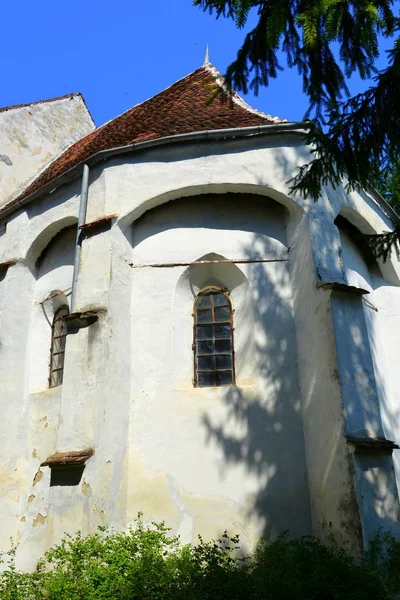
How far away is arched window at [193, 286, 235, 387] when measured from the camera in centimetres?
889

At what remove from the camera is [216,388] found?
8.55 meters

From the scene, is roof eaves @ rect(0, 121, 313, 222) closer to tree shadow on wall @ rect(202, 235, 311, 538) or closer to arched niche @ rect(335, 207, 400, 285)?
arched niche @ rect(335, 207, 400, 285)

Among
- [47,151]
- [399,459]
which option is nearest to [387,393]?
[399,459]

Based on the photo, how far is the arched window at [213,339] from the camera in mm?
8891

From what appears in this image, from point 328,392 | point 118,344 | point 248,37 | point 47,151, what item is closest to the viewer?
point 248,37

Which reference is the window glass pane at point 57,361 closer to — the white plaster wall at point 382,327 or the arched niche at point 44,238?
the arched niche at point 44,238

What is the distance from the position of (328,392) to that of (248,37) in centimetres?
448

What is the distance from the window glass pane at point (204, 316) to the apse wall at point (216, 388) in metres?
0.17

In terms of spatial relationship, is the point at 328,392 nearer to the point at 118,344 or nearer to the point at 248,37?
the point at 118,344

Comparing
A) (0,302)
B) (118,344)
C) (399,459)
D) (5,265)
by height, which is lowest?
(399,459)

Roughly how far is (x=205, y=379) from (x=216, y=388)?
1.21ft

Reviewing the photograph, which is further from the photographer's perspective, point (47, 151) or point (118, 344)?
point (47, 151)

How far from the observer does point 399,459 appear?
29.2 feet

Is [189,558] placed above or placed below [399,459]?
below
